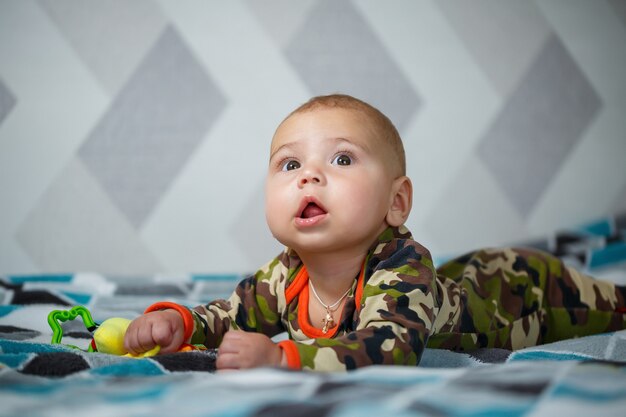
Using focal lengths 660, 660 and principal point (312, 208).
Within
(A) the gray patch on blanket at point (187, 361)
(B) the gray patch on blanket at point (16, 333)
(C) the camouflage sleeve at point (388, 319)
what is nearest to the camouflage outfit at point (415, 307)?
(C) the camouflage sleeve at point (388, 319)

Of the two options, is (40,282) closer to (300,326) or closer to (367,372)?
(300,326)

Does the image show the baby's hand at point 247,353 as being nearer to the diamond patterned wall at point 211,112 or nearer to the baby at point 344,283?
the baby at point 344,283

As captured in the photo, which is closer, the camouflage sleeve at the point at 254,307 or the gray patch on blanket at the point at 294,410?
the gray patch on blanket at the point at 294,410

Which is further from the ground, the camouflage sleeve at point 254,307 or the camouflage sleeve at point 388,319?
the camouflage sleeve at point 254,307

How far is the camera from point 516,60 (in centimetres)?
216

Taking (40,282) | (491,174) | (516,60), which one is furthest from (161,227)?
(516,60)

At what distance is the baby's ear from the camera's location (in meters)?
0.92

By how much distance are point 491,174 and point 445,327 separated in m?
1.33

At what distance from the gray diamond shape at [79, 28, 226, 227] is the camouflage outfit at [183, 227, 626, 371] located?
1.18 m

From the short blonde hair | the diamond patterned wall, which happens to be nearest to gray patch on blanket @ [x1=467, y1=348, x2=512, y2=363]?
the short blonde hair

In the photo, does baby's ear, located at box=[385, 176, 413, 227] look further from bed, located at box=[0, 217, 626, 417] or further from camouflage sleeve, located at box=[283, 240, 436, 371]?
bed, located at box=[0, 217, 626, 417]

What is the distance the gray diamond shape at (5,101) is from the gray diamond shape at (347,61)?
0.88 meters

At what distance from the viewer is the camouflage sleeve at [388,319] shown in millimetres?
671

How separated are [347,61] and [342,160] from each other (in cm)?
130
